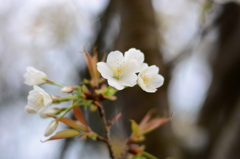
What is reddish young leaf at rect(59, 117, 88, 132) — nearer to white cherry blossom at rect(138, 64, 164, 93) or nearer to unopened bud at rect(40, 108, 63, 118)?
unopened bud at rect(40, 108, 63, 118)

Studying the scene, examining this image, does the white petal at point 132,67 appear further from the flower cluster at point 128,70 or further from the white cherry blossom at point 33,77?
the white cherry blossom at point 33,77

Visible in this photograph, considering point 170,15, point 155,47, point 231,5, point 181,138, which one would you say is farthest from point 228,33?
point 170,15

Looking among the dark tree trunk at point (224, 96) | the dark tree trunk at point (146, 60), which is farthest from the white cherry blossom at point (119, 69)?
the dark tree trunk at point (224, 96)

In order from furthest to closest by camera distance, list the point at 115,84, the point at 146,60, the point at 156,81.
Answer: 1. the point at 146,60
2. the point at 156,81
3. the point at 115,84

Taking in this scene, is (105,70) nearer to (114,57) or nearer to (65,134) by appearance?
(114,57)

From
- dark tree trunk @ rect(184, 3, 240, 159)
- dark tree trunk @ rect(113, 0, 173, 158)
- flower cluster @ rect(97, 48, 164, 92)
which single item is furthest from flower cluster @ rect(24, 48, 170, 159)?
dark tree trunk @ rect(184, 3, 240, 159)

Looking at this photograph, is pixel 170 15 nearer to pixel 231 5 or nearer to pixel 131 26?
pixel 231 5

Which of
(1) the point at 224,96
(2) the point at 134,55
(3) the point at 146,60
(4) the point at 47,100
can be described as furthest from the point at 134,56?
(1) the point at 224,96

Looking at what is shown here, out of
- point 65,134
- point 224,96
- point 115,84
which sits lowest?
point 65,134
